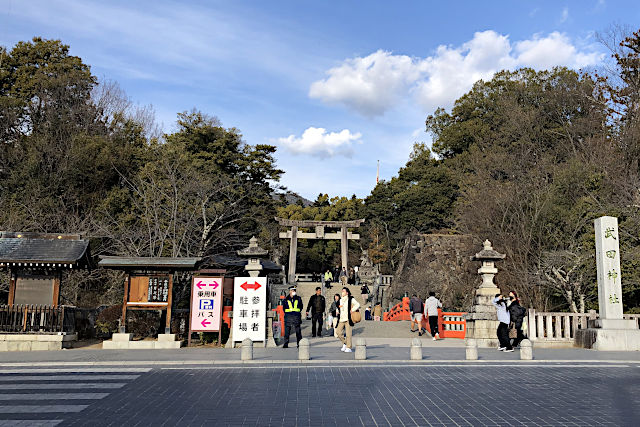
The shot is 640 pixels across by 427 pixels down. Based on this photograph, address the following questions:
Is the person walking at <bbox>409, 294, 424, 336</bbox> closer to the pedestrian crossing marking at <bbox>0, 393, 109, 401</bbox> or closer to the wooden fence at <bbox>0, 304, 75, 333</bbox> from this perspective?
the wooden fence at <bbox>0, 304, 75, 333</bbox>

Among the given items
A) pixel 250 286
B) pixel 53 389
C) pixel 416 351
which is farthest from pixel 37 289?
pixel 416 351

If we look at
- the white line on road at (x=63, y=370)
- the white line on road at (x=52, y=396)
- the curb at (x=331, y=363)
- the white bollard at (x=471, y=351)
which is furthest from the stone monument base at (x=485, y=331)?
the white line on road at (x=52, y=396)

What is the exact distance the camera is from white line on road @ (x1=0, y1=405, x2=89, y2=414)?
263 inches

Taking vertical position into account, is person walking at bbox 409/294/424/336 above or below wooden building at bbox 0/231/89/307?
below

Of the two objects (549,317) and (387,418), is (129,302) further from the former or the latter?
(549,317)

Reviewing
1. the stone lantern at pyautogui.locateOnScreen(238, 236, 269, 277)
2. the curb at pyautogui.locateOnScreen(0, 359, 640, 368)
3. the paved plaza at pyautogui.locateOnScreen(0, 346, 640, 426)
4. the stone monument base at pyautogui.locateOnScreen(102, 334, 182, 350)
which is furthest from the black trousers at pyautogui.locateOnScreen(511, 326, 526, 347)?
the stone monument base at pyautogui.locateOnScreen(102, 334, 182, 350)

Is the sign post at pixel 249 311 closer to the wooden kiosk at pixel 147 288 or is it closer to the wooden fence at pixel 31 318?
the wooden kiosk at pixel 147 288

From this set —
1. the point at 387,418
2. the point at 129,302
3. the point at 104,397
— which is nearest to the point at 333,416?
the point at 387,418

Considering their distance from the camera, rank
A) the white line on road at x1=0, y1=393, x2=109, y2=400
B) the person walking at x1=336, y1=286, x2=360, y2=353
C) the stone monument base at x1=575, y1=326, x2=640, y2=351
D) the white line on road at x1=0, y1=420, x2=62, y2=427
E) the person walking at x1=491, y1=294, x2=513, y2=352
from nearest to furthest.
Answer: the white line on road at x1=0, y1=420, x2=62, y2=427 < the white line on road at x1=0, y1=393, x2=109, y2=400 < the person walking at x1=336, y1=286, x2=360, y2=353 < the person walking at x1=491, y1=294, x2=513, y2=352 < the stone monument base at x1=575, y1=326, x2=640, y2=351

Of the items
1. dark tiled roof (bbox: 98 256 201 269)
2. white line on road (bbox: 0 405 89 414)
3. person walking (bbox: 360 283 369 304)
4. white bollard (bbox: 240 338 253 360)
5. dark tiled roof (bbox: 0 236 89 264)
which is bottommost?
white line on road (bbox: 0 405 89 414)

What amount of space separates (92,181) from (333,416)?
2611 cm

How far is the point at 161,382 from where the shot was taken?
8.82m

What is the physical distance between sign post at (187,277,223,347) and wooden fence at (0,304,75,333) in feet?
13.5

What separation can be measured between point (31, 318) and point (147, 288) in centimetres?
352
